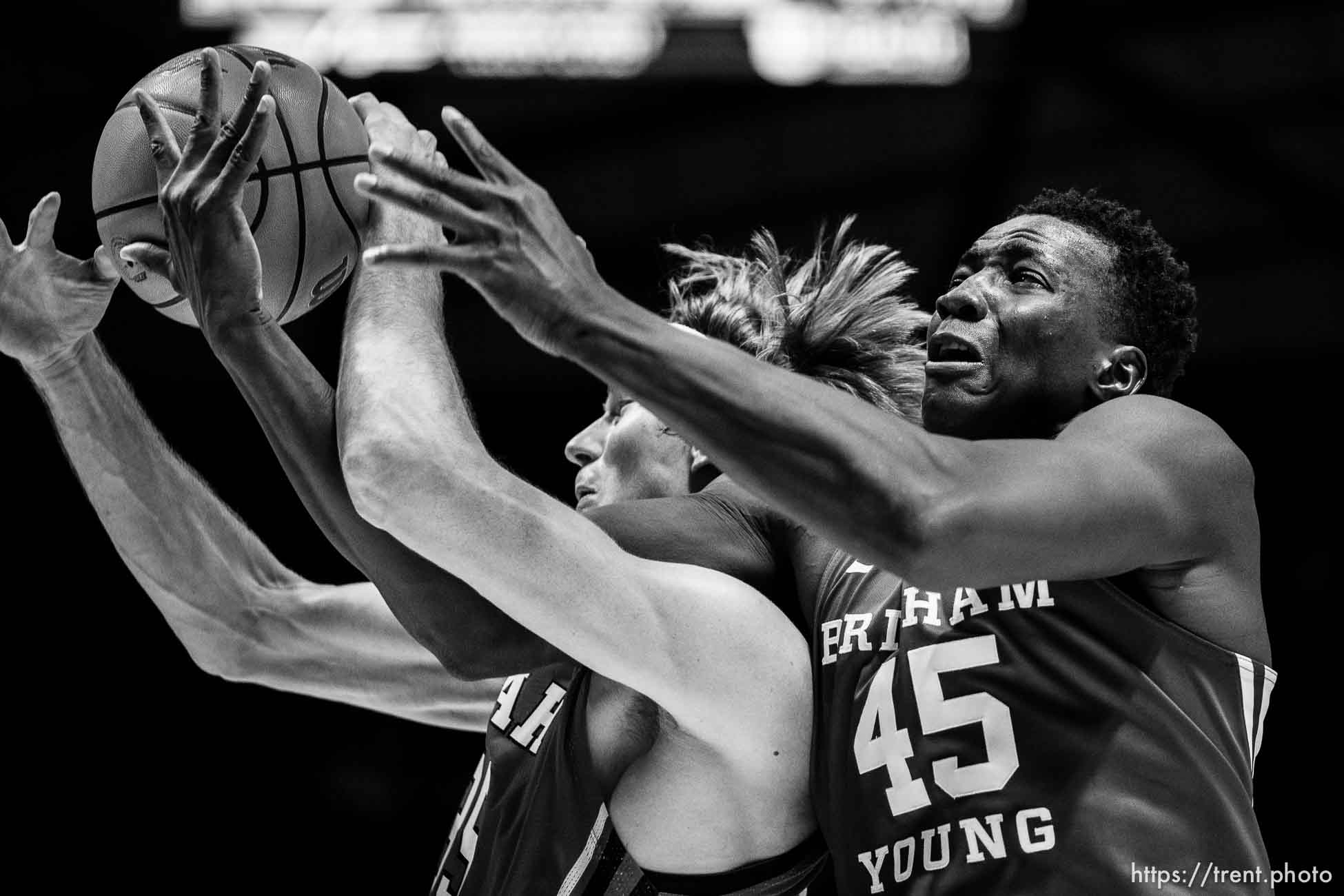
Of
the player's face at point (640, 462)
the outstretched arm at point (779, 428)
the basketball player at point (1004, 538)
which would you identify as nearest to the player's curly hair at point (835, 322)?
the player's face at point (640, 462)

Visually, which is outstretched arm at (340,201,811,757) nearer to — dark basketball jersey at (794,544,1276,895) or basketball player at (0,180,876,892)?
dark basketball jersey at (794,544,1276,895)

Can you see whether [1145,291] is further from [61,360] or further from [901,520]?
[61,360]

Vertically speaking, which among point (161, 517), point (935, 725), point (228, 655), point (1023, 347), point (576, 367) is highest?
point (1023, 347)

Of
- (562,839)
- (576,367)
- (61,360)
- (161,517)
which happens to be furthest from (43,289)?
(576,367)

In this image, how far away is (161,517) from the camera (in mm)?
3629

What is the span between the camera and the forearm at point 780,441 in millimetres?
2057

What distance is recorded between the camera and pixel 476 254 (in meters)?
2.10

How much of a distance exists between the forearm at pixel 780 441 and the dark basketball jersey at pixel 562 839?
95 centimetres

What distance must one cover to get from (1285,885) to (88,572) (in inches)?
257

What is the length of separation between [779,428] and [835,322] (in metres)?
1.44

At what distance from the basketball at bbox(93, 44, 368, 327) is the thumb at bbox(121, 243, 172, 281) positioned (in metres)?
0.05

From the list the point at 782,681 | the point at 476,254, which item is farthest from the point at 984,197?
the point at 476,254

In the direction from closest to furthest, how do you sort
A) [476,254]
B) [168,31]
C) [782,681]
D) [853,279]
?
[476,254] < [782,681] < [853,279] < [168,31]

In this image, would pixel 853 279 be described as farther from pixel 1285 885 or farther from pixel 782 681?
pixel 1285 885
